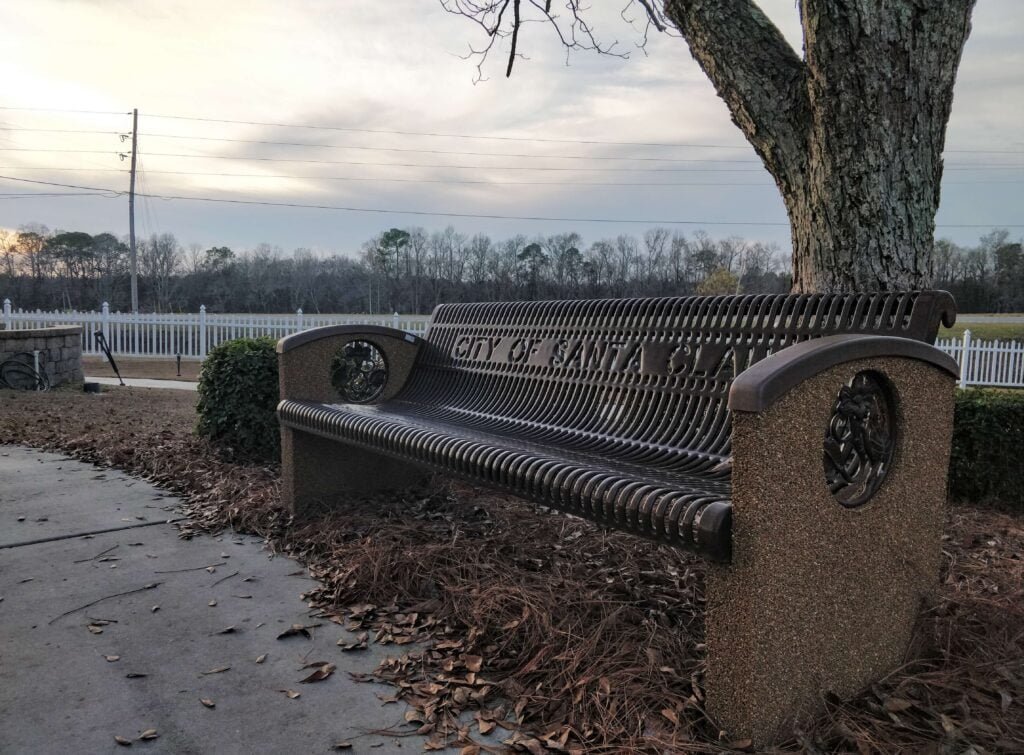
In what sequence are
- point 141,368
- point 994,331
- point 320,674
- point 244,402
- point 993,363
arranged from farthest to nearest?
point 994,331 < point 993,363 < point 141,368 < point 244,402 < point 320,674

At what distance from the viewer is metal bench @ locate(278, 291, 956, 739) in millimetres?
1826

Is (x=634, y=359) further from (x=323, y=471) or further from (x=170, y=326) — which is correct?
(x=170, y=326)

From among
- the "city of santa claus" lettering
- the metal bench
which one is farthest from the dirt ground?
the metal bench

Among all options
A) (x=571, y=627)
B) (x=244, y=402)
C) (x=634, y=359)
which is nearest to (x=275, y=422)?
(x=244, y=402)

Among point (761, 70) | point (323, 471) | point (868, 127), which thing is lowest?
point (323, 471)

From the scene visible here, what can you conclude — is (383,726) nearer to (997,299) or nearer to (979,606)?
(979,606)

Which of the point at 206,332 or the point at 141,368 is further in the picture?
the point at 206,332

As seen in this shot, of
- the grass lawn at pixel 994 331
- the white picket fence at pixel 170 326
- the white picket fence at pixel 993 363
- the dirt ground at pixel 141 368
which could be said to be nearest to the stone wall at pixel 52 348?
the dirt ground at pixel 141 368

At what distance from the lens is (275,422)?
5309 mm

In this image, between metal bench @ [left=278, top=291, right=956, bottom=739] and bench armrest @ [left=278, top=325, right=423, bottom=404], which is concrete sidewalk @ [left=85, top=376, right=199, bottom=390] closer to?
bench armrest @ [left=278, top=325, right=423, bottom=404]

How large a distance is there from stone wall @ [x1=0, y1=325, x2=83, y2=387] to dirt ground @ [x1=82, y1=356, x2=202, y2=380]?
11.7ft

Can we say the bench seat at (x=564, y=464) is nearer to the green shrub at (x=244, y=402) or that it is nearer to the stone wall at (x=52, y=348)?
the green shrub at (x=244, y=402)

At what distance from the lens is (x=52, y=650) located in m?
2.59

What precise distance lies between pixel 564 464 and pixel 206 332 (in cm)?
1953
